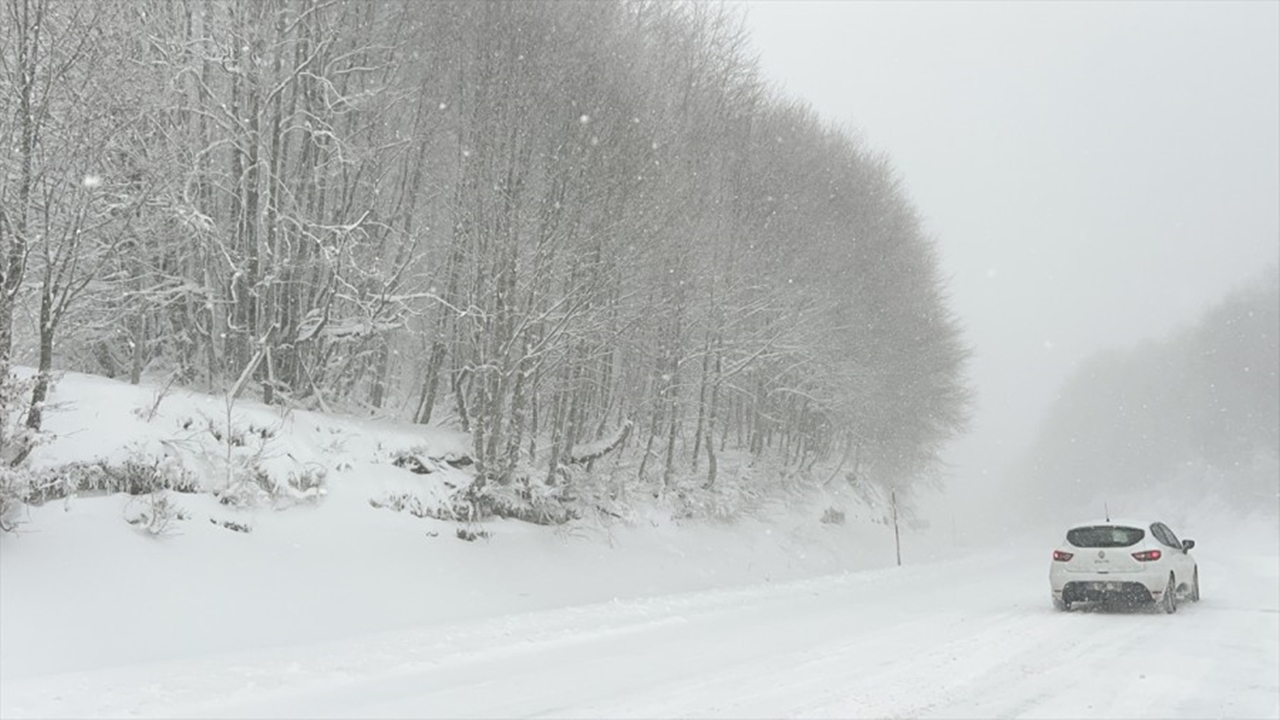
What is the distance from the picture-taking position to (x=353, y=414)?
16.0m

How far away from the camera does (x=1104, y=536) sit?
523 inches

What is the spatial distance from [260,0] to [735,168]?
11913 mm

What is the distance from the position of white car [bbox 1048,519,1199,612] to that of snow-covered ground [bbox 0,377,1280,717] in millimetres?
437

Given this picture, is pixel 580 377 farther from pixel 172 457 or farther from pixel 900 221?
pixel 900 221

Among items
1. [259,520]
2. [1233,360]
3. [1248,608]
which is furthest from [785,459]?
[1233,360]

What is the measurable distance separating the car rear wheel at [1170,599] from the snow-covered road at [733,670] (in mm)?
286

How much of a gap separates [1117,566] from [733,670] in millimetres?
7941

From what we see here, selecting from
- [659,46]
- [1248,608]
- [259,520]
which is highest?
[659,46]

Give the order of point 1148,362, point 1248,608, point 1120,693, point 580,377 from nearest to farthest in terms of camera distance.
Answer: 1. point 1120,693
2. point 1248,608
3. point 580,377
4. point 1148,362

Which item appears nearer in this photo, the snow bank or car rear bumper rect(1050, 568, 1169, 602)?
the snow bank

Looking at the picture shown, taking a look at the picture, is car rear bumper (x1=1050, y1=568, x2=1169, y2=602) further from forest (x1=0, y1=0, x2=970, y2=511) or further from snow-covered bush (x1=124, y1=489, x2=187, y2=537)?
snow-covered bush (x1=124, y1=489, x2=187, y2=537)

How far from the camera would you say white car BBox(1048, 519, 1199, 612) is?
1273 cm

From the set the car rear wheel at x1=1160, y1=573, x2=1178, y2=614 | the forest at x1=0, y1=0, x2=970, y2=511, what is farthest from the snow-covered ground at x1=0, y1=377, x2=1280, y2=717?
the forest at x1=0, y1=0, x2=970, y2=511

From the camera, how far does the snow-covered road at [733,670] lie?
21.7 ft
